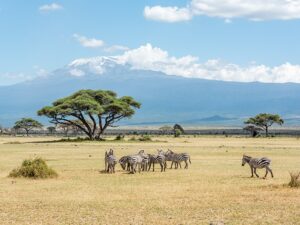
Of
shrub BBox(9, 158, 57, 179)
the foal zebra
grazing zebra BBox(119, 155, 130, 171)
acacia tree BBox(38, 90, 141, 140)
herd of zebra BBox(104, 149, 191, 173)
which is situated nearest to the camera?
shrub BBox(9, 158, 57, 179)

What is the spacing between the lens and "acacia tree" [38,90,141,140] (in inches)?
3548

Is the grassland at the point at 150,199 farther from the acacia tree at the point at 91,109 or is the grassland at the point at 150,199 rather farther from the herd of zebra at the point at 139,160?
the acacia tree at the point at 91,109

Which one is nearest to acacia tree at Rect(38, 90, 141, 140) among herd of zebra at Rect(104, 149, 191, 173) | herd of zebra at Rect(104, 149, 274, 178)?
herd of zebra at Rect(104, 149, 191, 173)

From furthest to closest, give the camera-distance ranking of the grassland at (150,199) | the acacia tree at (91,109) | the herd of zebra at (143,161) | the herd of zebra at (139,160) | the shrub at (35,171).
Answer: the acacia tree at (91,109) < the herd of zebra at (139,160) < the herd of zebra at (143,161) < the shrub at (35,171) < the grassland at (150,199)

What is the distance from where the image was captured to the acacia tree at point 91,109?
9012cm

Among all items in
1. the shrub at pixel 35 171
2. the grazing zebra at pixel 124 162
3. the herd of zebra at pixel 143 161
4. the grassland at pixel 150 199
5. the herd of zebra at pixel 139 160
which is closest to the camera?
the grassland at pixel 150 199

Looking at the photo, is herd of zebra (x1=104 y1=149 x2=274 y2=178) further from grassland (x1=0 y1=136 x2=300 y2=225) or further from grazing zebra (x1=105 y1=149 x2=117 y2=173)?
grassland (x1=0 y1=136 x2=300 y2=225)

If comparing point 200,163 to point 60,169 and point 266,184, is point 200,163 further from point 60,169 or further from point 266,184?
point 266,184

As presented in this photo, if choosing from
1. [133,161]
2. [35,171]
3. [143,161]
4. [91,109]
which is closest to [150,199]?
[35,171]

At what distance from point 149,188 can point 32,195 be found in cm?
508

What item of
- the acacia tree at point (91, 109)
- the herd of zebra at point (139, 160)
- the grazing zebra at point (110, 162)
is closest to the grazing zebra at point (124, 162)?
the herd of zebra at point (139, 160)

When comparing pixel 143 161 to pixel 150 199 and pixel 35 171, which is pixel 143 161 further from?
pixel 150 199

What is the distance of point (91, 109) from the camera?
89.3m

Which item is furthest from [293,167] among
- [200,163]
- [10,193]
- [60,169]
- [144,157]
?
[10,193]
